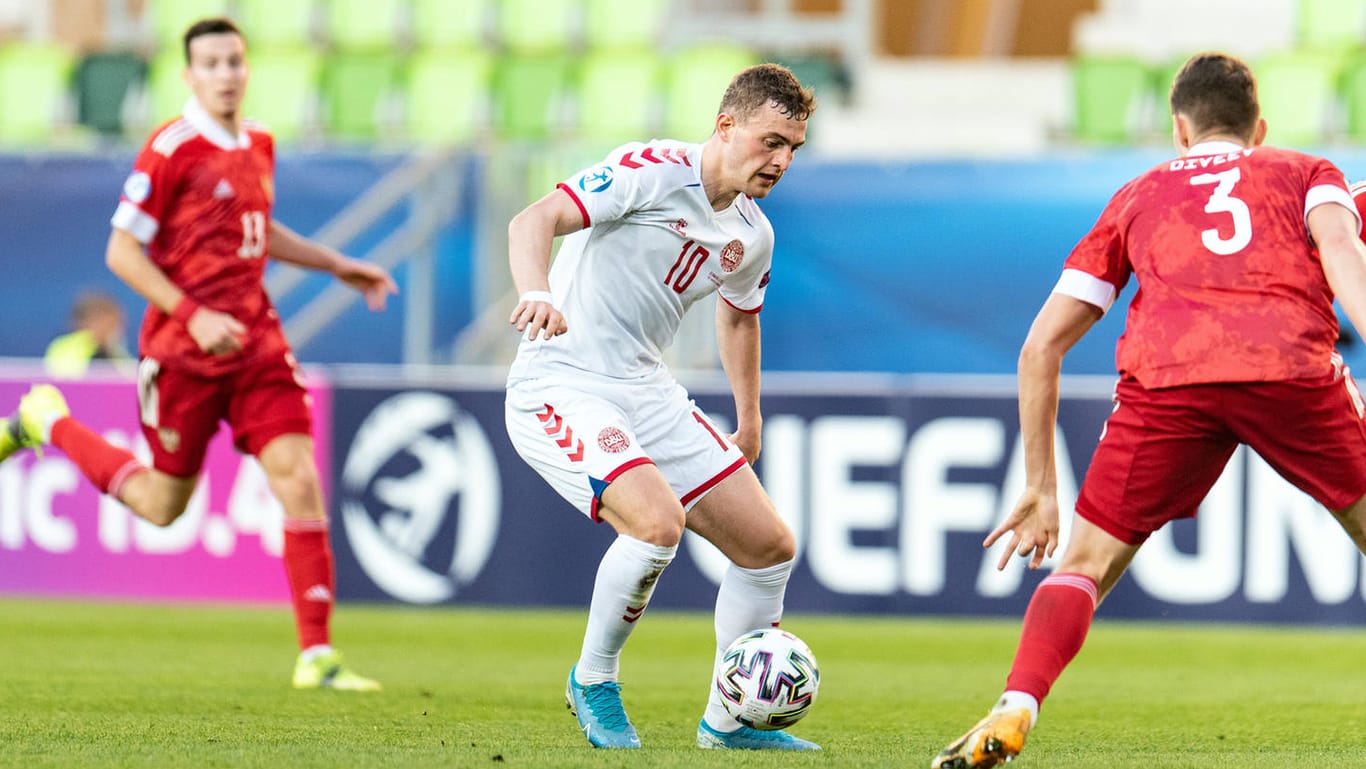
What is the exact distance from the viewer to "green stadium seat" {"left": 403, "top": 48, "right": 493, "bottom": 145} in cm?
1491

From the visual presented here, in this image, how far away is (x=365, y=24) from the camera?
16.2 metres

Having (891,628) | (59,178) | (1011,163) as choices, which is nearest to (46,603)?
(59,178)

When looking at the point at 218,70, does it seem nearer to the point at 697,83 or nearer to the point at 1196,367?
the point at 1196,367

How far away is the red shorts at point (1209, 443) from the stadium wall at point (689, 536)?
5456 mm

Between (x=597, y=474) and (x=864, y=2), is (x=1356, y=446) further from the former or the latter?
(x=864, y=2)

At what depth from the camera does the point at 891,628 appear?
10219mm

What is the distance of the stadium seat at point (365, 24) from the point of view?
16.1 meters

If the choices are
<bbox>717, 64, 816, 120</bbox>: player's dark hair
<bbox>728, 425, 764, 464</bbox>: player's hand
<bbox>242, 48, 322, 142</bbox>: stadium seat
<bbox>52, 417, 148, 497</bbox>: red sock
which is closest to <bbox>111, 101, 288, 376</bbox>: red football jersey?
<bbox>52, 417, 148, 497</bbox>: red sock

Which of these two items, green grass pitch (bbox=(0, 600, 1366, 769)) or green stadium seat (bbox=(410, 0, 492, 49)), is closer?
green grass pitch (bbox=(0, 600, 1366, 769))

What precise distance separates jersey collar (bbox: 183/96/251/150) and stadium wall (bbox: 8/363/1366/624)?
12.6ft

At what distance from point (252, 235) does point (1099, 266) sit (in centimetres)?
350

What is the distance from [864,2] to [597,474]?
10967 millimetres

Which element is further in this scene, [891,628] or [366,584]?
[366,584]

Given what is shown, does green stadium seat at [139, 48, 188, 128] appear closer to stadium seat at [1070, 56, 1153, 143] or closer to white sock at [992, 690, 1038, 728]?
stadium seat at [1070, 56, 1153, 143]
